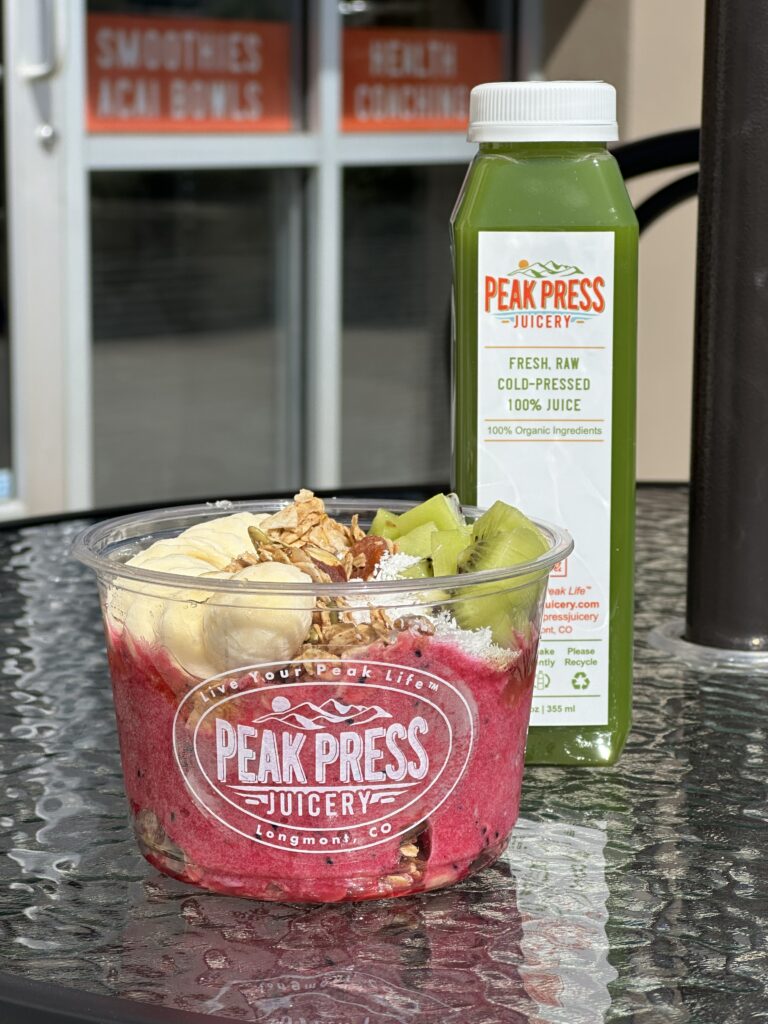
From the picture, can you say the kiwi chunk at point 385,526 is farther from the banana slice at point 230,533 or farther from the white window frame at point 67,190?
the white window frame at point 67,190

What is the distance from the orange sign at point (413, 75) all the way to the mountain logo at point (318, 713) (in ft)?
8.84

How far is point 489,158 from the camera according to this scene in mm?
696

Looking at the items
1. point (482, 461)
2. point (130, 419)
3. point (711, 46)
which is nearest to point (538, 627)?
point (482, 461)

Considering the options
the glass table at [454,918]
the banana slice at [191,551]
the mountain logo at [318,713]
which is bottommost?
the glass table at [454,918]

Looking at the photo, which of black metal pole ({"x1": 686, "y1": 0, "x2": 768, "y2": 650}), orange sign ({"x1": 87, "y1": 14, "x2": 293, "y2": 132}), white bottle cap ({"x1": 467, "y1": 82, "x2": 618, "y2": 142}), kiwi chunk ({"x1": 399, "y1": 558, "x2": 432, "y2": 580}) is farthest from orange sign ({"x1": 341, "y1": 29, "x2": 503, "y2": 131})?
kiwi chunk ({"x1": 399, "y1": 558, "x2": 432, "y2": 580})

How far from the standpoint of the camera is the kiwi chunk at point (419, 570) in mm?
609

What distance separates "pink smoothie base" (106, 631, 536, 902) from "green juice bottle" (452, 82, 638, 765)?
0.12m

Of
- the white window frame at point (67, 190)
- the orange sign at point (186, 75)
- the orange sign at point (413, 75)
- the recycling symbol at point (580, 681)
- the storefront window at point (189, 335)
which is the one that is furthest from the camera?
the orange sign at point (413, 75)

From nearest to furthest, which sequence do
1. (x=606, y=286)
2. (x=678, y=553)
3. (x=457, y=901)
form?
(x=457, y=901) < (x=606, y=286) < (x=678, y=553)

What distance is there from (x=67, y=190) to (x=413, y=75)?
83cm

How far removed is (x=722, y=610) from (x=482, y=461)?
0.24 meters

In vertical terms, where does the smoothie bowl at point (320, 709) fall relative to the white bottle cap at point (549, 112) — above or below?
below

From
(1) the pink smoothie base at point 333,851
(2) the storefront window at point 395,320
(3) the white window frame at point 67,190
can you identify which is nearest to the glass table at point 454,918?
(1) the pink smoothie base at point 333,851

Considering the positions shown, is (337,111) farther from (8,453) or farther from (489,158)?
(489,158)
